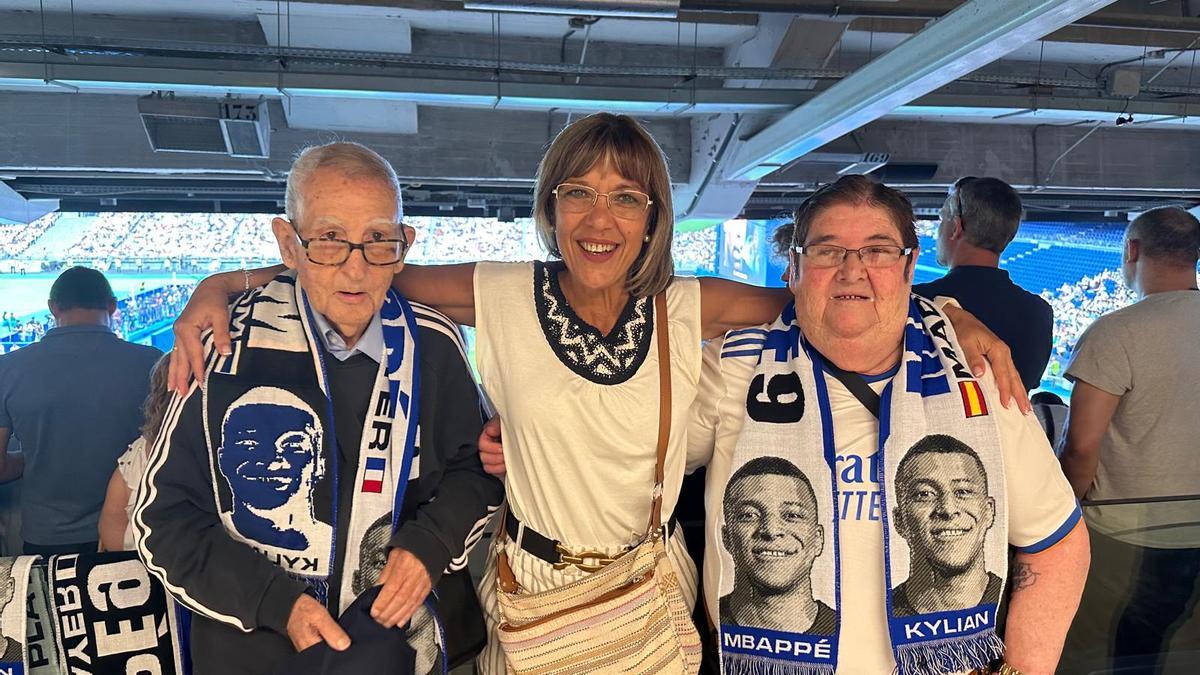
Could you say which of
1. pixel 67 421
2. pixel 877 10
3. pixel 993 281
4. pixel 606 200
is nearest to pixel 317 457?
pixel 606 200

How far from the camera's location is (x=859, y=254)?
1526 mm

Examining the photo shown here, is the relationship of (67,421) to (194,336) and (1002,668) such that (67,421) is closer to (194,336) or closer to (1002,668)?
(194,336)

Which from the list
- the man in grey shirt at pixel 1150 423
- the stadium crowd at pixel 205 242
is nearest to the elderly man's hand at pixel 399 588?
the man in grey shirt at pixel 1150 423

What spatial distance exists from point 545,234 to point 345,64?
3826mm

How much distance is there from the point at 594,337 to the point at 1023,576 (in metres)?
0.99

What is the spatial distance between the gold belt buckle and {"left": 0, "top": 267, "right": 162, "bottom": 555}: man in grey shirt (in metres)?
2.16

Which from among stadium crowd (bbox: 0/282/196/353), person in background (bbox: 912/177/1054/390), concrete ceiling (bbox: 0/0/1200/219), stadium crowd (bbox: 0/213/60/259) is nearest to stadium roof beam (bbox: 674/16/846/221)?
concrete ceiling (bbox: 0/0/1200/219)

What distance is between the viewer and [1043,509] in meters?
1.54

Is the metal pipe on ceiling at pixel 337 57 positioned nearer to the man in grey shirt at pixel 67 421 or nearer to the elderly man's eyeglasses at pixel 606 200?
the man in grey shirt at pixel 67 421

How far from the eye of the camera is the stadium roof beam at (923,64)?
8.43 feet

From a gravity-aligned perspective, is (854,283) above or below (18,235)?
below

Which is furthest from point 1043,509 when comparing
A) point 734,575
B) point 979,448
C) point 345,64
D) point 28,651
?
point 345,64

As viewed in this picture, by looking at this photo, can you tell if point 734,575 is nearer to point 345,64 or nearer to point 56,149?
point 345,64

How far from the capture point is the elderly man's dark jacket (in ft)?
4.55
